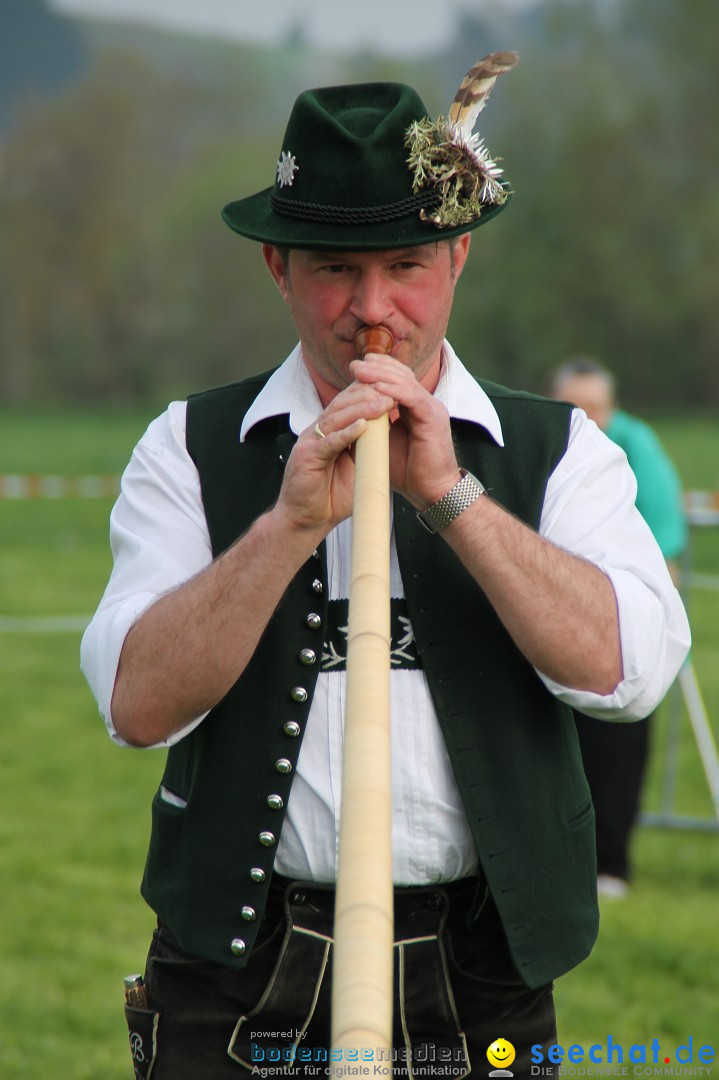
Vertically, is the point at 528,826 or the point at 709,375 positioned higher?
the point at 709,375

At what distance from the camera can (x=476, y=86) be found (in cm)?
270

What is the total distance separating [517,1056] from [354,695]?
42.6 inches

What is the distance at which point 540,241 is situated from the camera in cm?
5912

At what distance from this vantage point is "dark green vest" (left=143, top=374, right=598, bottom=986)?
2592 mm

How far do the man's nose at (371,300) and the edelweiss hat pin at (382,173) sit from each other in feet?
0.21

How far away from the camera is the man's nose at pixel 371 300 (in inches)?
98.8

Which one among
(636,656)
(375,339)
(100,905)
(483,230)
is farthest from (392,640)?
(483,230)

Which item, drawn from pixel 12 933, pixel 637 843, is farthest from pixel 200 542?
pixel 637 843

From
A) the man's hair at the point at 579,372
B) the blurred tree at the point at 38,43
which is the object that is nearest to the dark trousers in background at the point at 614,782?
the man's hair at the point at 579,372

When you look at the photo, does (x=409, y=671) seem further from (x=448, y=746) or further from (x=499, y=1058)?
(x=499, y=1058)

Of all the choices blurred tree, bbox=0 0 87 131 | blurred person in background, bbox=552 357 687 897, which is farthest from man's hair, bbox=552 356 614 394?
blurred tree, bbox=0 0 87 131

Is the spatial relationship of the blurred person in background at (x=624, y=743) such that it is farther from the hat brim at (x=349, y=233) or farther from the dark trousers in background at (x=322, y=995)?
the hat brim at (x=349, y=233)

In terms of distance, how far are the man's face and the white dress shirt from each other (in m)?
0.21

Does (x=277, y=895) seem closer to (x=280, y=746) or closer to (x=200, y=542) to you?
(x=280, y=746)
